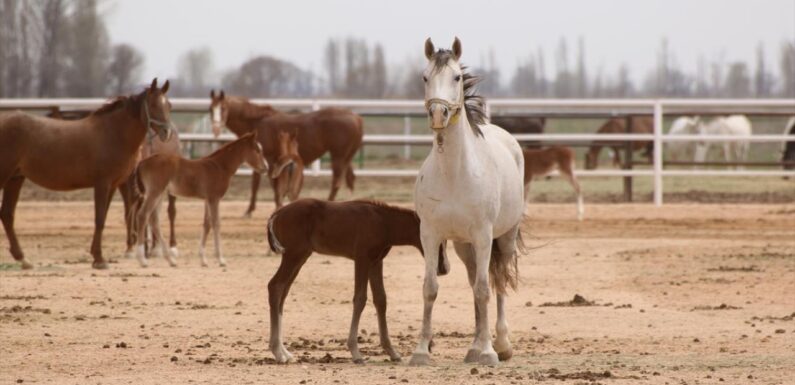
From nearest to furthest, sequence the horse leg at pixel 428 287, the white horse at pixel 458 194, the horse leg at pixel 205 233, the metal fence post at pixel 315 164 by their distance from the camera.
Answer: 1. the white horse at pixel 458 194
2. the horse leg at pixel 428 287
3. the horse leg at pixel 205 233
4. the metal fence post at pixel 315 164

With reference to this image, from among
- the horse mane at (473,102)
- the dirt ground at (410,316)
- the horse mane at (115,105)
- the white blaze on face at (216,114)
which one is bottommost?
the dirt ground at (410,316)

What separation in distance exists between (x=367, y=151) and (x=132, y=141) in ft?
85.6

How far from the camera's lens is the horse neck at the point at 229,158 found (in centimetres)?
1588

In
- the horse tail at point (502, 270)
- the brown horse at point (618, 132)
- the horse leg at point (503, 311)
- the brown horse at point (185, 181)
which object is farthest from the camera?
the brown horse at point (618, 132)

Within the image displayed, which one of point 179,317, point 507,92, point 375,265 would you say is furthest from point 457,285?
point 507,92

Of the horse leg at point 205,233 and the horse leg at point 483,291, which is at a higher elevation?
the horse leg at point 483,291

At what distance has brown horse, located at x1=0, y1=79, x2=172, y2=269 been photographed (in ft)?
51.2

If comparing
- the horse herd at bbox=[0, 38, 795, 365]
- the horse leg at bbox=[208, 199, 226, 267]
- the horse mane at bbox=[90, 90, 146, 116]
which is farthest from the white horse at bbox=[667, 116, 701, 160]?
the horse mane at bbox=[90, 90, 146, 116]

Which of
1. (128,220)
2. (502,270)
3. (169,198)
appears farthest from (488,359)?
(169,198)

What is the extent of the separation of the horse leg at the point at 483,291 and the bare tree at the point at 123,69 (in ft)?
189

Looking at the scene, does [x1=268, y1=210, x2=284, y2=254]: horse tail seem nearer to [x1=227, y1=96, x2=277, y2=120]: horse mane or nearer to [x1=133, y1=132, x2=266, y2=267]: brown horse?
[x1=133, y1=132, x2=266, y2=267]: brown horse

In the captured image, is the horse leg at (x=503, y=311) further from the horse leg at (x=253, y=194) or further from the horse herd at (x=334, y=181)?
the horse leg at (x=253, y=194)

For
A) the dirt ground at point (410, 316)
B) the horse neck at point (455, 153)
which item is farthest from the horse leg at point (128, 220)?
the horse neck at point (455, 153)

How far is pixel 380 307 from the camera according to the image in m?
9.62
